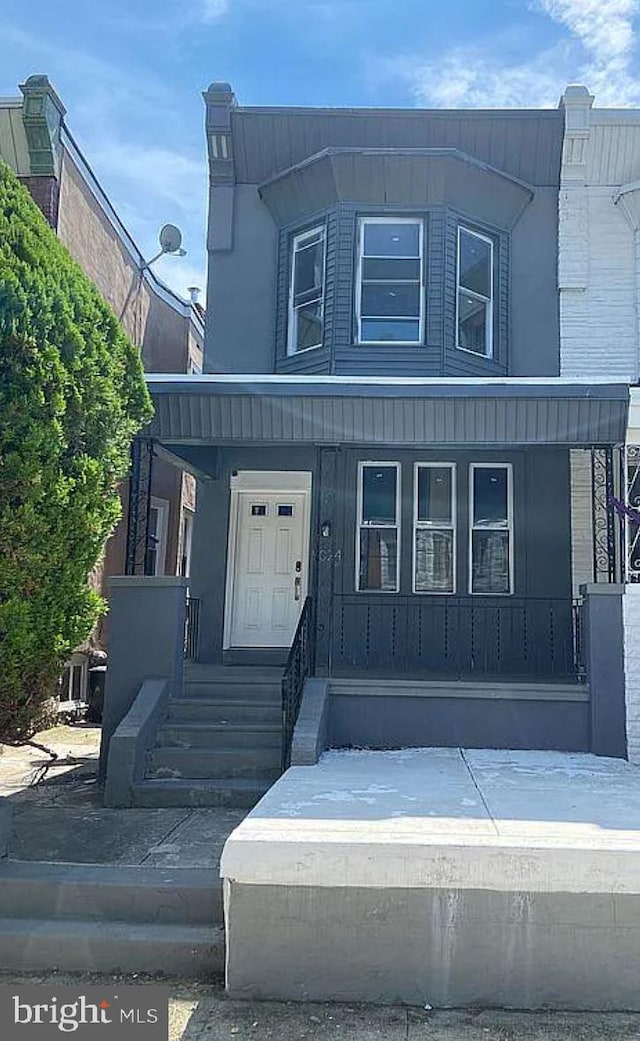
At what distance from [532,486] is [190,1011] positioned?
747cm

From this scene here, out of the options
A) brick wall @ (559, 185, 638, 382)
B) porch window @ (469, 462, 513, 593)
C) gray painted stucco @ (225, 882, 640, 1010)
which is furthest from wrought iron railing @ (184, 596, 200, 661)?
gray painted stucco @ (225, 882, 640, 1010)

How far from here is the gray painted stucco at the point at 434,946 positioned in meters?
3.98

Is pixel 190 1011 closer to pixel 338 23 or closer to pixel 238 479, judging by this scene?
pixel 238 479

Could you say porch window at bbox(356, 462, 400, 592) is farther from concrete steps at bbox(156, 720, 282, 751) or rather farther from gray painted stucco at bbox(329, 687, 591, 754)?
concrete steps at bbox(156, 720, 282, 751)

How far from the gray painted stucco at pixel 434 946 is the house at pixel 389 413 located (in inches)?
159

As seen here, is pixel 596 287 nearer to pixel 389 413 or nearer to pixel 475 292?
pixel 475 292

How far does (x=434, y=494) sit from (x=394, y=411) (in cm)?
236

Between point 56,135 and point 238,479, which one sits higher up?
point 56,135

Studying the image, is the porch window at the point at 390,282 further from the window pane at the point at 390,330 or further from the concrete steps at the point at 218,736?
the concrete steps at the point at 218,736

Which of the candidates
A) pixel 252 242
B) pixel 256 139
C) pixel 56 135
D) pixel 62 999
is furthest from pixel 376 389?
pixel 56 135

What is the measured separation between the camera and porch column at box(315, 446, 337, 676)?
867 centimetres

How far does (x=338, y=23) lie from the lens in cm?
857

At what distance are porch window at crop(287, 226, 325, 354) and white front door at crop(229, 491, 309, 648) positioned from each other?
2123mm

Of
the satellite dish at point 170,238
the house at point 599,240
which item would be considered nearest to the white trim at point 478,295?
the house at point 599,240
